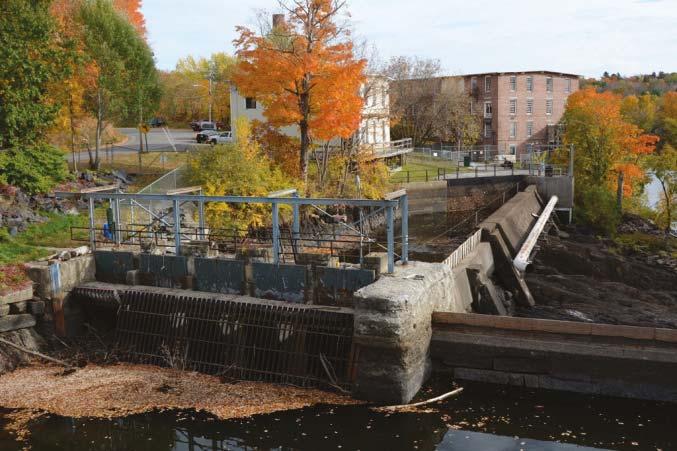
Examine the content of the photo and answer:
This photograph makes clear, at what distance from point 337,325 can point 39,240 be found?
11565mm

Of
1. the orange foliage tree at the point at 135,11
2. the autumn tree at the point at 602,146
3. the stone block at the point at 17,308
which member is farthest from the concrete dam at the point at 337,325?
the orange foliage tree at the point at 135,11

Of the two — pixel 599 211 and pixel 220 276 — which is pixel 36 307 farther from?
pixel 599 211

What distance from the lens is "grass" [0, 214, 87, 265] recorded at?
17047mm

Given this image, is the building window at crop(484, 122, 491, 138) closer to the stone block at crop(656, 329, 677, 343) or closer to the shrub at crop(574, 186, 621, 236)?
the shrub at crop(574, 186, 621, 236)

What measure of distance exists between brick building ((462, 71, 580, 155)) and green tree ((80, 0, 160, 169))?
40.4 meters

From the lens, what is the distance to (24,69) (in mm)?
24125

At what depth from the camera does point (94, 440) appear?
11336mm

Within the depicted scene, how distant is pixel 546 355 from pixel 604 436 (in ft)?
6.96

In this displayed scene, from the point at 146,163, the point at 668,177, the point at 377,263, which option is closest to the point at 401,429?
the point at 377,263

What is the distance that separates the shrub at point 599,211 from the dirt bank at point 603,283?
3.79m

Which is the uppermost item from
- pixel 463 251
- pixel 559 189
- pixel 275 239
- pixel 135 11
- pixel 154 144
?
pixel 135 11

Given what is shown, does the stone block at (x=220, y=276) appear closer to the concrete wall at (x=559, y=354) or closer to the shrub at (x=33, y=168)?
the concrete wall at (x=559, y=354)

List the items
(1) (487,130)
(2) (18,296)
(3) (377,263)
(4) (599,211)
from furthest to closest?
(1) (487,130) → (4) (599,211) → (2) (18,296) → (3) (377,263)

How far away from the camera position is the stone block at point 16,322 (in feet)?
48.8
